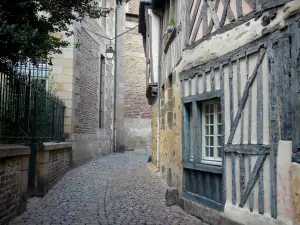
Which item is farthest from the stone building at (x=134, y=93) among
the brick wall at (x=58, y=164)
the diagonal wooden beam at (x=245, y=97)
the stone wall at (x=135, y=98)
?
the diagonal wooden beam at (x=245, y=97)

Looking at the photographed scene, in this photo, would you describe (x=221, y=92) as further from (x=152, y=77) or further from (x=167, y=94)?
(x=152, y=77)

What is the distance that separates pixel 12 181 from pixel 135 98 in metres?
17.4

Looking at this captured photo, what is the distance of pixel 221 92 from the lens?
479 centimetres

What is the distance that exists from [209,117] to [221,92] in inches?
32.0

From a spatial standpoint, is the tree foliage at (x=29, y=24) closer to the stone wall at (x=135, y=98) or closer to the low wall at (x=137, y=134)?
the low wall at (x=137, y=134)

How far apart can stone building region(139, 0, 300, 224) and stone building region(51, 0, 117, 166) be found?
3194mm

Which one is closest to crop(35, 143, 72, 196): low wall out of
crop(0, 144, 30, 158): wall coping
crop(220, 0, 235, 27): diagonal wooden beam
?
crop(0, 144, 30, 158): wall coping

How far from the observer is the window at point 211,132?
5223 mm

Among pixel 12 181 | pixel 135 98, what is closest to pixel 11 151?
pixel 12 181

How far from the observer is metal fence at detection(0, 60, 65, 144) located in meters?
5.29

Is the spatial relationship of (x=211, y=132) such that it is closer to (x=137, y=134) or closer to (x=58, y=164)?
(x=58, y=164)

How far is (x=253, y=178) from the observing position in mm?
4078

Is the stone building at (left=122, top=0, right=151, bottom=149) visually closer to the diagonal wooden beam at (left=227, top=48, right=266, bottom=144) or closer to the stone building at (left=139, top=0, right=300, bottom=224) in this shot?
the stone building at (left=139, top=0, right=300, bottom=224)

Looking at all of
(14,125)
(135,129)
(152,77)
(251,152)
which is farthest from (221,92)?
(135,129)
